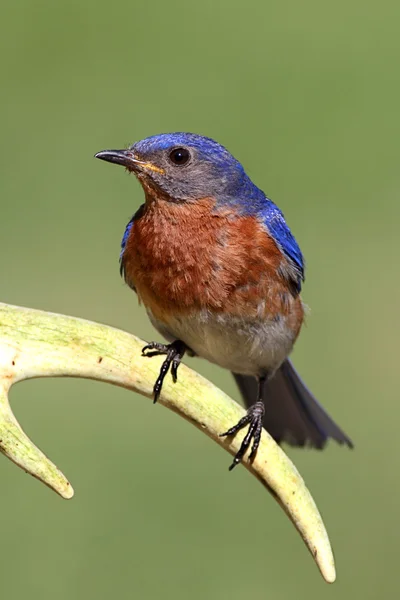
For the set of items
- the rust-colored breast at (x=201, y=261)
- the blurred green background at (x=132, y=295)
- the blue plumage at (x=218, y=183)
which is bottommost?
the blurred green background at (x=132, y=295)

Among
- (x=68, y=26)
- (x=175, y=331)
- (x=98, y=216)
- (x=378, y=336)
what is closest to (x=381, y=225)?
(x=378, y=336)

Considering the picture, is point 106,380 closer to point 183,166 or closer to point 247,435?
point 247,435

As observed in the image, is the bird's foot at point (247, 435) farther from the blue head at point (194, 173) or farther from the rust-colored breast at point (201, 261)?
the blue head at point (194, 173)

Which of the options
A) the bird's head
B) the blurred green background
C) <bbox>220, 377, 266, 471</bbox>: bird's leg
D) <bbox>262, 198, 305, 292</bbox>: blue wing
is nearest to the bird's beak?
the bird's head

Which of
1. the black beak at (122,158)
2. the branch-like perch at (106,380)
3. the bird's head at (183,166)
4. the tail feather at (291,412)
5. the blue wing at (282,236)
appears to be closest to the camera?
the branch-like perch at (106,380)

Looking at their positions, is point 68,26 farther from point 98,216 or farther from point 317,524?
point 317,524

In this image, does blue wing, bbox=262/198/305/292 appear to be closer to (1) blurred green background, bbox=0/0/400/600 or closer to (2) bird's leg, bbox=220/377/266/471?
(2) bird's leg, bbox=220/377/266/471

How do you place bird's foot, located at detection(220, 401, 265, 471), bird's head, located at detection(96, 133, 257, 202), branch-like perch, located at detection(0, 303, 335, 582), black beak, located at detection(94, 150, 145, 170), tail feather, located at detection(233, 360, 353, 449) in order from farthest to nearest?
tail feather, located at detection(233, 360, 353, 449)
bird's head, located at detection(96, 133, 257, 202)
black beak, located at detection(94, 150, 145, 170)
bird's foot, located at detection(220, 401, 265, 471)
branch-like perch, located at detection(0, 303, 335, 582)

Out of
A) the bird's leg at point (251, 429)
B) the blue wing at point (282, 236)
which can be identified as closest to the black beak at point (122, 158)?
the blue wing at point (282, 236)

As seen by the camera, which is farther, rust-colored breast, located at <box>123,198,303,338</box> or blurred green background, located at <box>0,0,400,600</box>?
blurred green background, located at <box>0,0,400,600</box>
